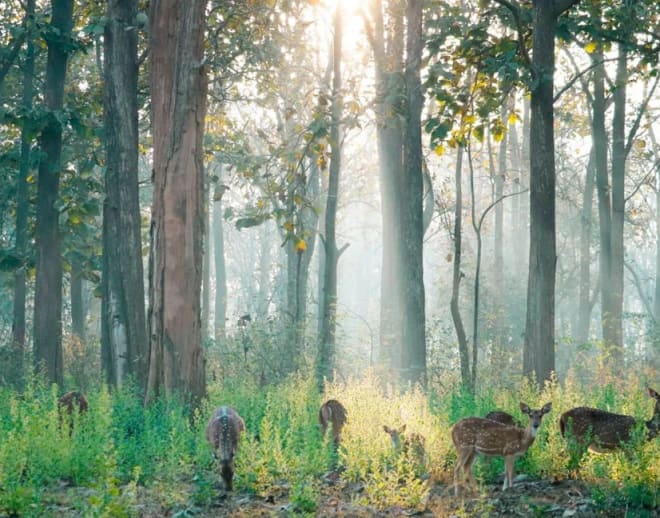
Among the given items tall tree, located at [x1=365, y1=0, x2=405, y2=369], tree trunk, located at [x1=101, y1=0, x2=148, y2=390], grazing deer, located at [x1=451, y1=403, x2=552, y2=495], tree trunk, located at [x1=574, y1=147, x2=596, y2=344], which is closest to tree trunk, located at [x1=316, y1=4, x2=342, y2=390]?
tall tree, located at [x1=365, y1=0, x2=405, y2=369]

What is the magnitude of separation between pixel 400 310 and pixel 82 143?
1189 cm

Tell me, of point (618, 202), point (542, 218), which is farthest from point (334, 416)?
point (618, 202)

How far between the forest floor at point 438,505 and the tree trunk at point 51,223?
12565 millimetres

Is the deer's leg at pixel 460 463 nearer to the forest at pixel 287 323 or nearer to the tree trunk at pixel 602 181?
the forest at pixel 287 323

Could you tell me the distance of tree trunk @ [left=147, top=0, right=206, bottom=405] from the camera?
1434 cm

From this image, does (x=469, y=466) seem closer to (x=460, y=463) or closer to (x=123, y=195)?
(x=460, y=463)

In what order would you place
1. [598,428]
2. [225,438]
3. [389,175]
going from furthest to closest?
[389,175] → [225,438] → [598,428]

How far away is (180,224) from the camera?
14.3 m

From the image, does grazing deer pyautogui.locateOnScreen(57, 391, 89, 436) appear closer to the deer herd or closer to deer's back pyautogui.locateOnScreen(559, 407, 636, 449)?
the deer herd

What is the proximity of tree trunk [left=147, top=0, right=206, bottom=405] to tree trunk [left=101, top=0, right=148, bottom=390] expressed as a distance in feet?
11.7

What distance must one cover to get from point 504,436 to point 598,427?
1035 mm

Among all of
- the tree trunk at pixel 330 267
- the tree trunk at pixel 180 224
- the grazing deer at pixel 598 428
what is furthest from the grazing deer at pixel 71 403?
the tree trunk at pixel 330 267

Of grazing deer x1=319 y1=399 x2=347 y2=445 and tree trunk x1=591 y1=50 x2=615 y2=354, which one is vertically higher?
tree trunk x1=591 y1=50 x2=615 y2=354

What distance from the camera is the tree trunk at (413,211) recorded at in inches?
749
